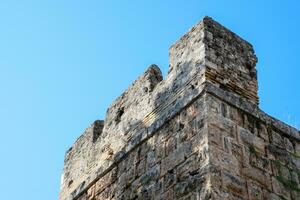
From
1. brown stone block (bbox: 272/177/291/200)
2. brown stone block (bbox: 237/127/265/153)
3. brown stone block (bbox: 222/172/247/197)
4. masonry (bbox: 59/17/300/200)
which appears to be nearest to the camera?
brown stone block (bbox: 222/172/247/197)

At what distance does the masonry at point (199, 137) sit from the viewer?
5.39 m

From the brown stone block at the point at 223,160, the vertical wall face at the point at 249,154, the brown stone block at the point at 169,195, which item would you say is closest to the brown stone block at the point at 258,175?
the vertical wall face at the point at 249,154

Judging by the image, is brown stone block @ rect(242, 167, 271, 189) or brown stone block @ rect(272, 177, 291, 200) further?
brown stone block @ rect(272, 177, 291, 200)

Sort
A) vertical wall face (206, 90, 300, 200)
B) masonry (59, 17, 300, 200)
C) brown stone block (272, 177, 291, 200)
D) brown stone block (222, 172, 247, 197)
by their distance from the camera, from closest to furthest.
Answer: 1. brown stone block (222, 172, 247, 197)
2. vertical wall face (206, 90, 300, 200)
3. masonry (59, 17, 300, 200)
4. brown stone block (272, 177, 291, 200)

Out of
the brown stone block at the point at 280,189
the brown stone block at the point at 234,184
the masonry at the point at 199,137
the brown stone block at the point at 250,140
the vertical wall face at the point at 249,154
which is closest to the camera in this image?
the brown stone block at the point at 234,184

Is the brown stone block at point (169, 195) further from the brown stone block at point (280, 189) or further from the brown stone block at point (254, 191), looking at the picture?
the brown stone block at point (280, 189)

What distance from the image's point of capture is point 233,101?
19.6 ft

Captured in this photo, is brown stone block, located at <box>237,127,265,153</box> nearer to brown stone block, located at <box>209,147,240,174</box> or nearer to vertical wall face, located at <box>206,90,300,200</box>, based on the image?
vertical wall face, located at <box>206,90,300,200</box>

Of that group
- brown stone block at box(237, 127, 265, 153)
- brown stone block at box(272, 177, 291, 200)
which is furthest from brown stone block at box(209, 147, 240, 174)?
brown stone block at box(272, 177, 291, 200)

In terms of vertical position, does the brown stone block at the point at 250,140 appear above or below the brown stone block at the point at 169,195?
above

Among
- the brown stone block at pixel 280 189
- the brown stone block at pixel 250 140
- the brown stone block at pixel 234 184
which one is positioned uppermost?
the brown stone block at pixel 250 140

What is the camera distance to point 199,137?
5.53m

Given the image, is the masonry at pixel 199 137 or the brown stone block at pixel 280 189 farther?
the brown stone block at pixel 280 189

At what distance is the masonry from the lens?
5.39m
